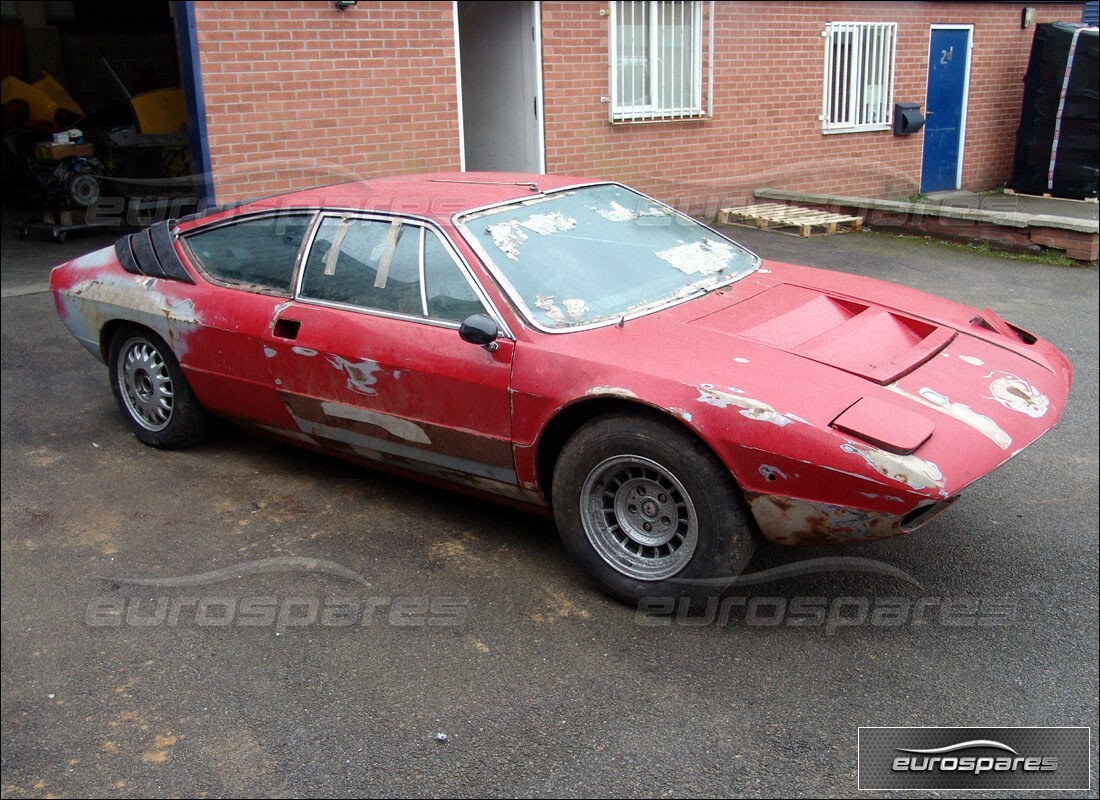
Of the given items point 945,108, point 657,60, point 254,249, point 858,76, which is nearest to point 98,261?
point 254,249

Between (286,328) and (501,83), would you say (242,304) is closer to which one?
(286,328)

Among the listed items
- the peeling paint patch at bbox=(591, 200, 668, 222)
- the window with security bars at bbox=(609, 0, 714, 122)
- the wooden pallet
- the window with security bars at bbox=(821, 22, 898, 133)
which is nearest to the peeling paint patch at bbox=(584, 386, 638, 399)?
the peeling paint patch at bbox=(591, 200, 668, 222)

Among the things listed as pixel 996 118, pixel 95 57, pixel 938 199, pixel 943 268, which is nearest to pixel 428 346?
pixel 943 268

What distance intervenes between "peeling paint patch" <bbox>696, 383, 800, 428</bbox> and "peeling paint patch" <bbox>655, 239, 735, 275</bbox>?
3.75 ft

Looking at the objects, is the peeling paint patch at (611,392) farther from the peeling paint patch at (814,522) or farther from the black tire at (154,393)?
the black tire at (154,393)

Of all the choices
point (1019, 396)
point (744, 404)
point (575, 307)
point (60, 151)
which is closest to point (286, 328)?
point (575, 307)

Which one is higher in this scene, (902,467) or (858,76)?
(858,76)

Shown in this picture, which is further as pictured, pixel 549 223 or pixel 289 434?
pixel 289 434

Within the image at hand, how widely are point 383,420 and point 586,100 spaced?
782 cm

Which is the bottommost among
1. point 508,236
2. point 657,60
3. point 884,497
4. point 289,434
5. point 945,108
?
point 289,434

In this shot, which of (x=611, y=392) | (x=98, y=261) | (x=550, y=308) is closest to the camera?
(x=611, y=392)

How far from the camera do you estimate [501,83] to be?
1127 cm

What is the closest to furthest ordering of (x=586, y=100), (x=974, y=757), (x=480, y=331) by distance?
(x=974, y=757)
(x=480, y=331)
(x=586, y=100)

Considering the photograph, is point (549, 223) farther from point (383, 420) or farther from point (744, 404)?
point (744, 404)
